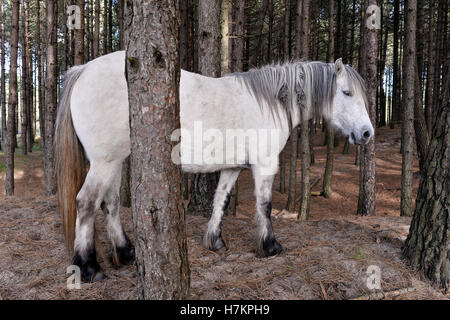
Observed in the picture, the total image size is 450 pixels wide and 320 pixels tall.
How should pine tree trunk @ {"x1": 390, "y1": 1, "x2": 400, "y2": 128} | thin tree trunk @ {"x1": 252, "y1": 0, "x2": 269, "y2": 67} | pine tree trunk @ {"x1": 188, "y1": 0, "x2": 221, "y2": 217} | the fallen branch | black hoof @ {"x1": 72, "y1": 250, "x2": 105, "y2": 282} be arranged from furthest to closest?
1. pine tree trunk @ {"x1": 390, "y1": 1, "x2": 400, "y2": 128}
2. thin tree trunk @ {"x1": 252, "y1": 0, "x2": 269, "y2": 67}
3. pine tree trunk @ {"x1": 188, "y1": 0, "x2": 221, "y2": 217}
4. black hoof @ {"x1": 72, "y1": 250, "x2": 105, "y2": 282}
5. the fallen branch

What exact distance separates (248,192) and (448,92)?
8.82 meters

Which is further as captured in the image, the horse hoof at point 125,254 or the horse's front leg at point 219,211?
the horse's front leg at point 219,211

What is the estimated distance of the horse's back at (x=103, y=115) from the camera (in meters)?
2.87

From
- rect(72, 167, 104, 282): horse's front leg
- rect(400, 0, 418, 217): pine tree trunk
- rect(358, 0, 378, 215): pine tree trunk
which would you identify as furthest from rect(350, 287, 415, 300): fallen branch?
rect(400, 0, 418, 217): pine tree trunk

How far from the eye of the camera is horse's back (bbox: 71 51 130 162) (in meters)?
2.87

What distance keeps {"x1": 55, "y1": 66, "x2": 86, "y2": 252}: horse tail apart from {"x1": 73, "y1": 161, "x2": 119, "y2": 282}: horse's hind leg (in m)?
0.16

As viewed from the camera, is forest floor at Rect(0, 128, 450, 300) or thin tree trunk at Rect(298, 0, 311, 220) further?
thin tree trunk at Rect(298, 0, 311, 220)

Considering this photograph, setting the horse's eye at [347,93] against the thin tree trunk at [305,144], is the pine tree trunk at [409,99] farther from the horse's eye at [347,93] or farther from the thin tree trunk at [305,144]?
the horse's eye at [347,93]

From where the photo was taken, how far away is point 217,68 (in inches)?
203

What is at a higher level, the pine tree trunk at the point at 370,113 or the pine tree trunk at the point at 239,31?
the pine tree trunk at the point at 239,31

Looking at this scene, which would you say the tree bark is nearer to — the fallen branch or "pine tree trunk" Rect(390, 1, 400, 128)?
the fallen branch

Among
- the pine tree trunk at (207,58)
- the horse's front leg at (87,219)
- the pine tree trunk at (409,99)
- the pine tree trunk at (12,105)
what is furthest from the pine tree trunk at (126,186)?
the pine tree trunk at (409,99)

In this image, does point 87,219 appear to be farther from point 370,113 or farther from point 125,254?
point 370,113

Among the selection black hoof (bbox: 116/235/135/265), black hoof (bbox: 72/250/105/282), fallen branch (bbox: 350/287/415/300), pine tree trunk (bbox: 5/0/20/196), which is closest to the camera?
fallen branch (bbox: 350/287/415/300)
